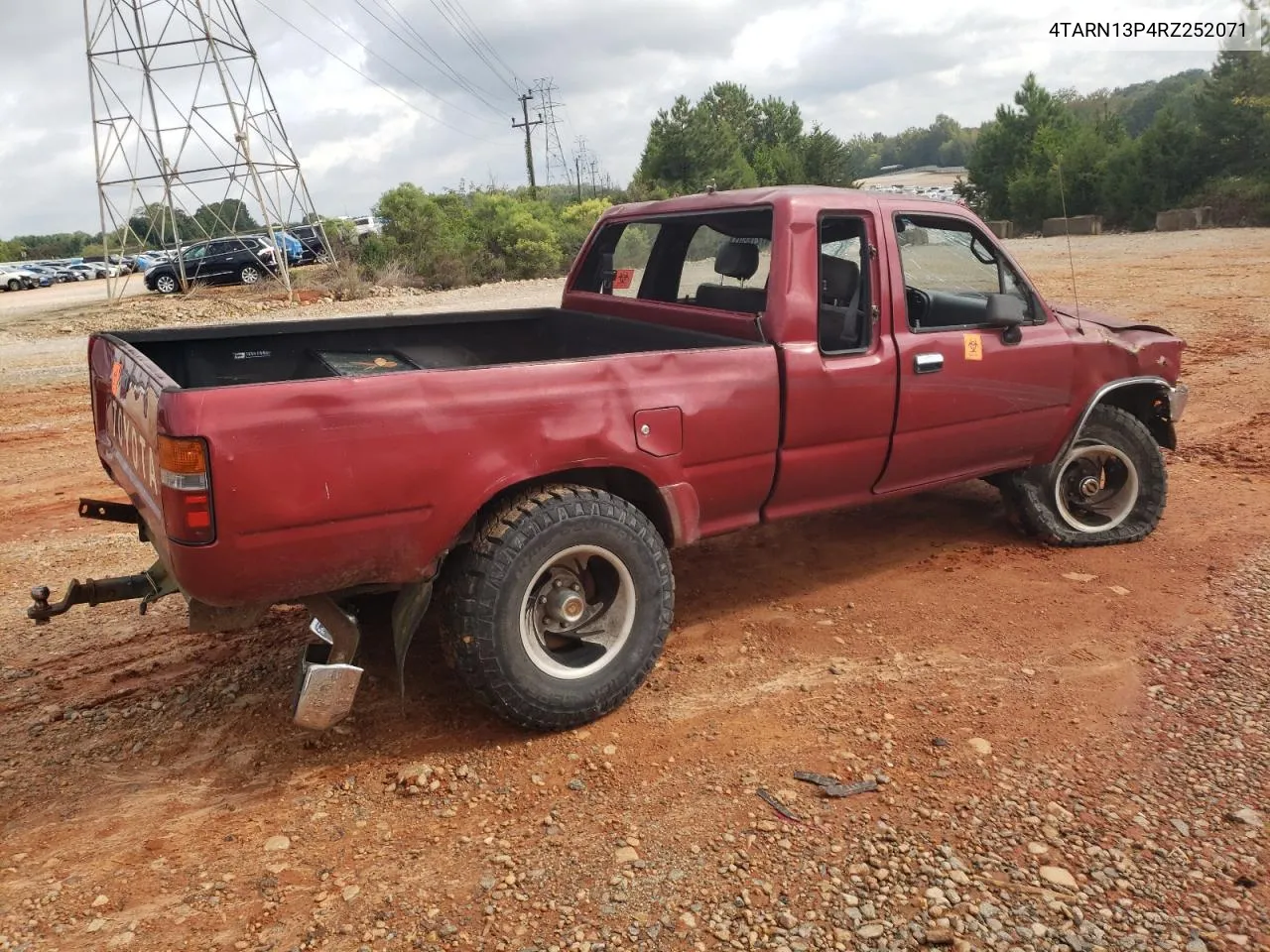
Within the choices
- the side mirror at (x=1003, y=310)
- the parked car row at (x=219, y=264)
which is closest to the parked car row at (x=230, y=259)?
the parked car row at (x=219, y=264)

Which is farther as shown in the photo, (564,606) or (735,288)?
(735,288)

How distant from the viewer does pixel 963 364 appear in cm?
452

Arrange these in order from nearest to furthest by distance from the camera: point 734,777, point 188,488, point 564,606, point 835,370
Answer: point 188,488, point 734,777, point 564,606, point 835,370

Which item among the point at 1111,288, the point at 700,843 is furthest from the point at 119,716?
the point at 1111,288

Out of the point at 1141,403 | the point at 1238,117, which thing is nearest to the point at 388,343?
the point at 1141,403

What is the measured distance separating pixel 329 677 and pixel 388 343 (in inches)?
98.5

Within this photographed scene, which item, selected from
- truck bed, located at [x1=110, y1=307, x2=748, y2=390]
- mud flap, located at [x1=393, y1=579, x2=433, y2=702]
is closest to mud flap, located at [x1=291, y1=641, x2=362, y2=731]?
mud flap, located at [x1=393, y1=579, x2=433, y2=702]

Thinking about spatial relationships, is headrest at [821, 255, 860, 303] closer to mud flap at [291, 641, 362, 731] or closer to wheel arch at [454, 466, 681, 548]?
wheel arch at [454, 466, 681, 548]

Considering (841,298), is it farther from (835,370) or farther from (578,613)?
(578,613)

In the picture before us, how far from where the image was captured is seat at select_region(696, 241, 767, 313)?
4.30 m

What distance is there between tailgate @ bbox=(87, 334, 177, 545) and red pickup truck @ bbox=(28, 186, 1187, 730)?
23 millimetres

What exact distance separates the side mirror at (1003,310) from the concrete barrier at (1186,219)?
31684 mm

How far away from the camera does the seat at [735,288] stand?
430 cm

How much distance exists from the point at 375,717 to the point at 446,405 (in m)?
1.35
